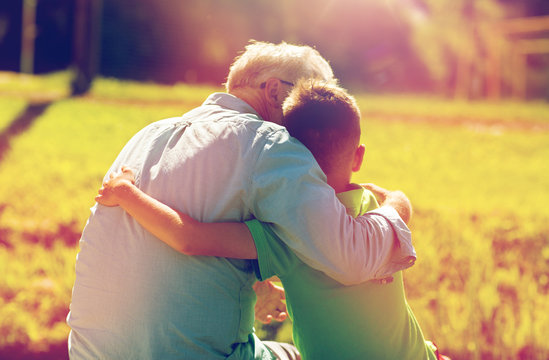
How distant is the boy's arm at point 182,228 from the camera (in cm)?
164

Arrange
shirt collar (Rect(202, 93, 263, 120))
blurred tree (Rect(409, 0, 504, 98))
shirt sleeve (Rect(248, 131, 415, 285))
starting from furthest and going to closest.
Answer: blurred tree (Rect(409, 0, 504, 98)), shirt collar (Rect(202, 93, 263, 120)), shirt sleeve (Rect(248, 131, 415, 285))

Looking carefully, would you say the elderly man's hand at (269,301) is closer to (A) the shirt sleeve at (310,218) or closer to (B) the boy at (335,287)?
(B) the boy at (335,287)

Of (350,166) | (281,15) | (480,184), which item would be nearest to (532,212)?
(480,184)

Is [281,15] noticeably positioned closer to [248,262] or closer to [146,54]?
[146,54]

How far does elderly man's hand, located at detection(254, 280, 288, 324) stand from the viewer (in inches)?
89.1

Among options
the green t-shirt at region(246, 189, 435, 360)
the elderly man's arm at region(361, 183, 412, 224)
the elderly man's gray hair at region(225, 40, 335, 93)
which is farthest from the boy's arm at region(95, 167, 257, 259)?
the elderly man's gray hair at region(225, 40, 335, 93)

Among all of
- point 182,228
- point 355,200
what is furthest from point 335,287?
point 182,228

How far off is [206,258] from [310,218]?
0.34 m

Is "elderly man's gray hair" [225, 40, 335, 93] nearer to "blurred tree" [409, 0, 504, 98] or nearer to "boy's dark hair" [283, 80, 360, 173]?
"boy's dark hair" [283, 80, 360, 173]

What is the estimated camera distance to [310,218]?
1605 mm

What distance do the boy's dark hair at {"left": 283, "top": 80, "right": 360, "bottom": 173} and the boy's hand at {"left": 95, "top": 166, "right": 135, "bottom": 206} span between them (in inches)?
20.3

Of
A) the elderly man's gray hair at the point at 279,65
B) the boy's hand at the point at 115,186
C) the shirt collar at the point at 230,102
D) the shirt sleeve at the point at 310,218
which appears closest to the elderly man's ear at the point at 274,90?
the elderly man's gray hair at the point at 279,65

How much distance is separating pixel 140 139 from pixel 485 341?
7.80 feet

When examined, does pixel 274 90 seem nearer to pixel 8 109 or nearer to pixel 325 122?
pixel 325 122
